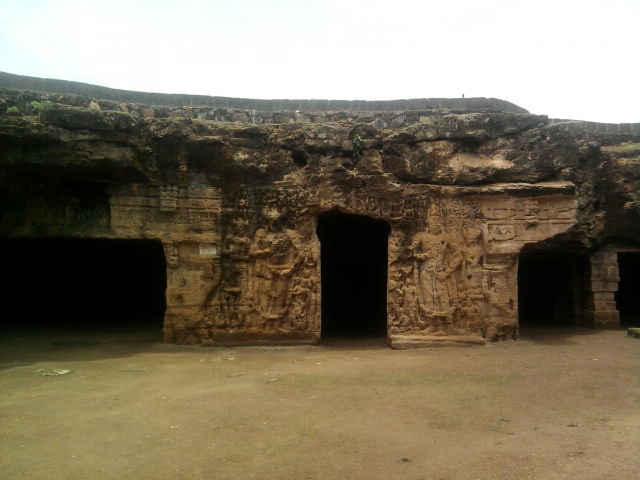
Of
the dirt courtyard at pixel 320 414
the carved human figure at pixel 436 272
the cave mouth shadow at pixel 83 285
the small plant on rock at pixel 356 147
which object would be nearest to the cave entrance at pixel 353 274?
the carved human figure at pixel 436 272

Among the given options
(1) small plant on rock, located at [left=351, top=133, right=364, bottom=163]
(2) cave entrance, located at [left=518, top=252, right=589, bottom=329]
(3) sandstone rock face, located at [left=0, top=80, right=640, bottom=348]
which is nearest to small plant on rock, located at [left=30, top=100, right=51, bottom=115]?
(3) sandstone rock face, located at [left=0, top=80, right=640, bottom=348]

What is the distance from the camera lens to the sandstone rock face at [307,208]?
8.98m

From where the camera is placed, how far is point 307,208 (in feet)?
30.0

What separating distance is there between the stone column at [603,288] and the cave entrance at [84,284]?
29.4 feet

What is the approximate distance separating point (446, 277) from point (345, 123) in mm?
3279

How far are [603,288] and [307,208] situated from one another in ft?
20.8

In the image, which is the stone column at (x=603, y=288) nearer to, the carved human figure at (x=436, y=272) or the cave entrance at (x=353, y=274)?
the carved human figure at (x=436, y=272)

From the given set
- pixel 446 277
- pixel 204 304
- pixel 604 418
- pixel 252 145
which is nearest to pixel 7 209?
pixel 204 304

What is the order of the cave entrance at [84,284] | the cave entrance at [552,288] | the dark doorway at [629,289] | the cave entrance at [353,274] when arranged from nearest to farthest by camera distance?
1. the cave entrance at [552,288]
2. the cave entrance at [84,284]
3. the cave entrance at [353,274]
4. the dark doorway at [629,289]

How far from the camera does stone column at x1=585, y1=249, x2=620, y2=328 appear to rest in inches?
419

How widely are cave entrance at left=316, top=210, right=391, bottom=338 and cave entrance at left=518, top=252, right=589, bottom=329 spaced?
3.24 m

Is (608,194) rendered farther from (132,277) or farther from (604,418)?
(132,277)

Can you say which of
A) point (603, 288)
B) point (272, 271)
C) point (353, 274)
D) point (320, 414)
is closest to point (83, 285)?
point (272, 271)

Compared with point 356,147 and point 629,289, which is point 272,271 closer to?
point 356,147
